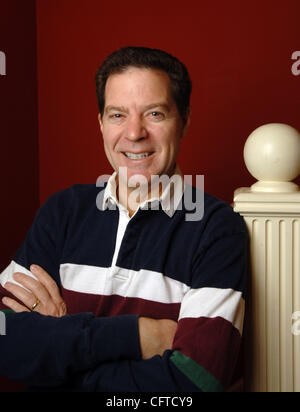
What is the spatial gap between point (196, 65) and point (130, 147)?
850 mm

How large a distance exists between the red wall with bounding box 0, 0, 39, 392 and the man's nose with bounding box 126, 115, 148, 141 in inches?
33.2

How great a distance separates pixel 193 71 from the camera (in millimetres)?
Answer: 2010

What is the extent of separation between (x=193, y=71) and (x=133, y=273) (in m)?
1.09

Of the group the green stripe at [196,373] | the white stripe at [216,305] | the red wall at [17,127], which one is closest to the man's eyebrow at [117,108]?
the white stripe at [216,305]

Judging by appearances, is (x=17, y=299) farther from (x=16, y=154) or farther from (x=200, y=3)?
(x=200, y=3)

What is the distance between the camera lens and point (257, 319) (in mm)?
1150

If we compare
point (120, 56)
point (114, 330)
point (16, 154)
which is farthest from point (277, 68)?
point (114, 330)

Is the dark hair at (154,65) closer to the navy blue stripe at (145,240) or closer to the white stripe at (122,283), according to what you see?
the navy blue stripe at (145,240)

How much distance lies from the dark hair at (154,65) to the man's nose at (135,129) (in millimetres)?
129

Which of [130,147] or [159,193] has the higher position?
[130,147]

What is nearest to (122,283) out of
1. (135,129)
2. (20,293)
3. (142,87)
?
(20,293)

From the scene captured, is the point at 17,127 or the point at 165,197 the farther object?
the point at 17,127

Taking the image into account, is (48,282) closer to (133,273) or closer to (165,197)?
(133,273)

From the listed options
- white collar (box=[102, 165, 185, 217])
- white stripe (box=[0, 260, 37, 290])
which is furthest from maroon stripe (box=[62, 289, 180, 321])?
white collar (box=[102, 165, 185, 217])
